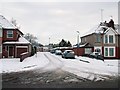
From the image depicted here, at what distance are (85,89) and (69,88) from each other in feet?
2.67

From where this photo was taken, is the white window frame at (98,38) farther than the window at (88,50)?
No

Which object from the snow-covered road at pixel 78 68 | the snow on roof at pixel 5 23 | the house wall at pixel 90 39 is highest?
the snow on roof at pixel 5 23

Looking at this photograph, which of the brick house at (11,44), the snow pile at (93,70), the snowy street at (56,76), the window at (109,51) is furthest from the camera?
the window at (109,51)

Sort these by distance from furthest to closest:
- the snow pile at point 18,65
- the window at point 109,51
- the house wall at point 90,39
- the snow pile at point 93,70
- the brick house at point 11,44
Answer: the house wall at point 90,39 < the window at point 109,51 < the brick house at point 11,44 < the snow pile at point 18,65 < the snow pile at point 93,70

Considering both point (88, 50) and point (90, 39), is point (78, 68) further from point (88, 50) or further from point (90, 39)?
point (90, 39)

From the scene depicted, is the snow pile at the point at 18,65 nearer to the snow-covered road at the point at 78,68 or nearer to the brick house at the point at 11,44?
the snow-covered road at the point at 78,68

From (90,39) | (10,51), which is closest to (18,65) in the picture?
(10,51)

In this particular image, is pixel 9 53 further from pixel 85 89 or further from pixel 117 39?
pixel 85 89

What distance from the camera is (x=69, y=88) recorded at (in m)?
11.0

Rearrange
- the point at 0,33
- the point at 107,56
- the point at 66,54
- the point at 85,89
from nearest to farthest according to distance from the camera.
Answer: the point at 85,89, the point at 0,33, the point at 66,54, the point at 107,56

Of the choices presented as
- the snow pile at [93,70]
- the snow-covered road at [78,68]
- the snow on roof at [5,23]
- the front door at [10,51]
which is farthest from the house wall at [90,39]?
the snow pile at [93,70]

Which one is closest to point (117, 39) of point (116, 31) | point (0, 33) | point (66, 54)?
point (116, 31)

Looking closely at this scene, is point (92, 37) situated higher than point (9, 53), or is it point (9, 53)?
point (92, 37)

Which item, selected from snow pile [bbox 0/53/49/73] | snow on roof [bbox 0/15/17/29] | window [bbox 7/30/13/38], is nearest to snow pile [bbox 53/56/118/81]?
snow pile [bbox 0/53/49/73]
